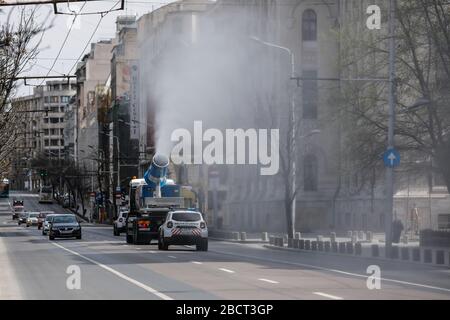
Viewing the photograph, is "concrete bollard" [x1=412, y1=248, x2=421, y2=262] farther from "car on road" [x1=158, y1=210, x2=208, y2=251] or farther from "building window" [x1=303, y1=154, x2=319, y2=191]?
"building window" [x1=303, y1=154, x2=319, y2=191]

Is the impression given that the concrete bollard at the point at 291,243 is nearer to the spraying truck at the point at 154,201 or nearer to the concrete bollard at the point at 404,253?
the spraying truck at the point at 154,201

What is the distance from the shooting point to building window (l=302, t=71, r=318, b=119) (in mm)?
80500

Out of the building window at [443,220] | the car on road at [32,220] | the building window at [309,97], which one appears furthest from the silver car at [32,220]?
A: the building window at [443,220]

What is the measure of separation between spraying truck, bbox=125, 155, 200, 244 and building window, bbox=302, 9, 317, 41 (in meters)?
32.4

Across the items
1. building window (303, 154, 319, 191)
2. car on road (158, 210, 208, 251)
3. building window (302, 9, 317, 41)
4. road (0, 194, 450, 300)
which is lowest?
road (0, 194, 450, 300)

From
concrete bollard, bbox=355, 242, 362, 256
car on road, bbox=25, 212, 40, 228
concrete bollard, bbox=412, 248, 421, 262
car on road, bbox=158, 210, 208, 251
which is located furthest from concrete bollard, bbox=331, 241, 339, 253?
car on road, bbox=25, 212, 40, 228

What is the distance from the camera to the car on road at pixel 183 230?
4541 centimetres

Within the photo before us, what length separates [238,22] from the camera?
316ft

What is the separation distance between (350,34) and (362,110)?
399cm

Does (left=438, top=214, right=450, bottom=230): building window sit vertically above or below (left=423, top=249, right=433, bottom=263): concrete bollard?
Answer: above

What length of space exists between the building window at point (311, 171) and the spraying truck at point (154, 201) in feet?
96.3

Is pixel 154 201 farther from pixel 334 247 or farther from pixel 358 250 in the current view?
pixel 358 250

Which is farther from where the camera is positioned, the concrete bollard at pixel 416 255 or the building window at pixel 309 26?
the building window at pixel 309 26
